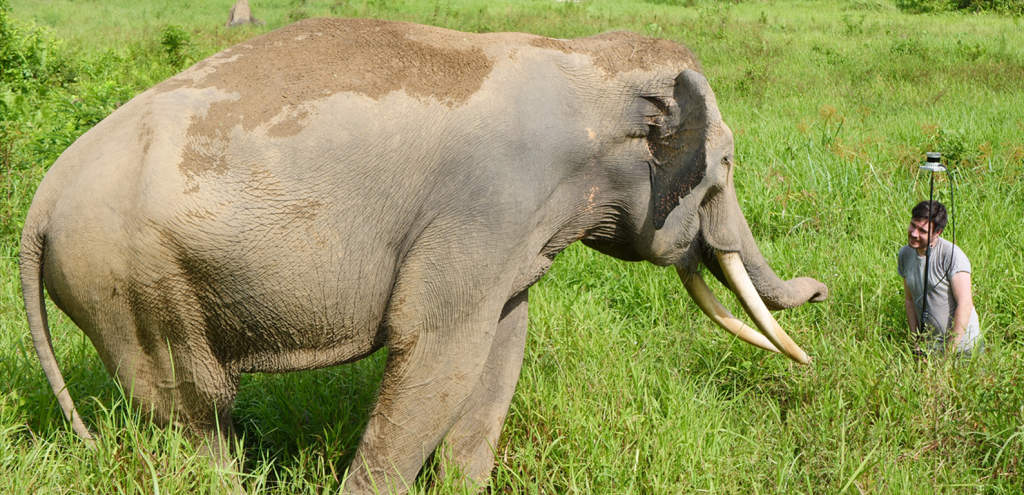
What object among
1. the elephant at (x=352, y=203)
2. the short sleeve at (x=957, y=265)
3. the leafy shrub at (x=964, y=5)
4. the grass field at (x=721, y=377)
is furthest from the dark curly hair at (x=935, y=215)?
the leafy shrub at (x=964, y=5)

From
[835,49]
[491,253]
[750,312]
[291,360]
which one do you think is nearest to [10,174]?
[291,360]

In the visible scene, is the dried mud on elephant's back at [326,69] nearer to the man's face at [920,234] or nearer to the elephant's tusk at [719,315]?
the elephant's tusk at [719,315]

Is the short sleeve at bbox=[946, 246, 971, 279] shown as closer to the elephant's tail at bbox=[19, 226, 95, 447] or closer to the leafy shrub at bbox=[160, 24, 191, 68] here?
the elephant's tail at bbox=[19, 226, 95, 447]

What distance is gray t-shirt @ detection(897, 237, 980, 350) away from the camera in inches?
140

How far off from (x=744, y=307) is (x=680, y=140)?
0.85 metres

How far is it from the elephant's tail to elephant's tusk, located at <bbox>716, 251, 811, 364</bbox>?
212 centimetres

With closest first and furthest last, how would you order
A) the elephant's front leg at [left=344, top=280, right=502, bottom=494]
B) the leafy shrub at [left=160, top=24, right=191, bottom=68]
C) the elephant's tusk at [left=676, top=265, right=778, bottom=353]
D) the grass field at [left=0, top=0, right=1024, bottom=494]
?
the elephant's front leg at [left=344, top=280, right=502, bottom=494]
the grass field at [left=0, top=0, right=1024, bottom=494]
the elephant's tusk at [left=676, top=265, right=778, bottom=353]
the leafy shrub at [left=160, top=24, right=191, bottom=68]

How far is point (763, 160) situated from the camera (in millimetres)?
5930

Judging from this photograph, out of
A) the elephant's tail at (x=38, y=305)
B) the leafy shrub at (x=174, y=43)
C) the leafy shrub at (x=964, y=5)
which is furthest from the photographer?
the leafy shrub at (x=964, y=5)

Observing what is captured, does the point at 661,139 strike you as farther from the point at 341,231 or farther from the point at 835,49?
the point at 835,49

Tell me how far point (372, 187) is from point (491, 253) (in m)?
0.37

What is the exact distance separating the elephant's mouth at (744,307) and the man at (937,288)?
33.0 inches

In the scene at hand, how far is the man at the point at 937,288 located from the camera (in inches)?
139

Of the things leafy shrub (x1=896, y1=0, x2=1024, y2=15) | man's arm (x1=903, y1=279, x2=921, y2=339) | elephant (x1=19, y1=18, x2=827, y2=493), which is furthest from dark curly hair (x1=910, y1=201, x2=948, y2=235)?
leafy shrub (x1=896, y1=0, x2=1024, y2=15)
